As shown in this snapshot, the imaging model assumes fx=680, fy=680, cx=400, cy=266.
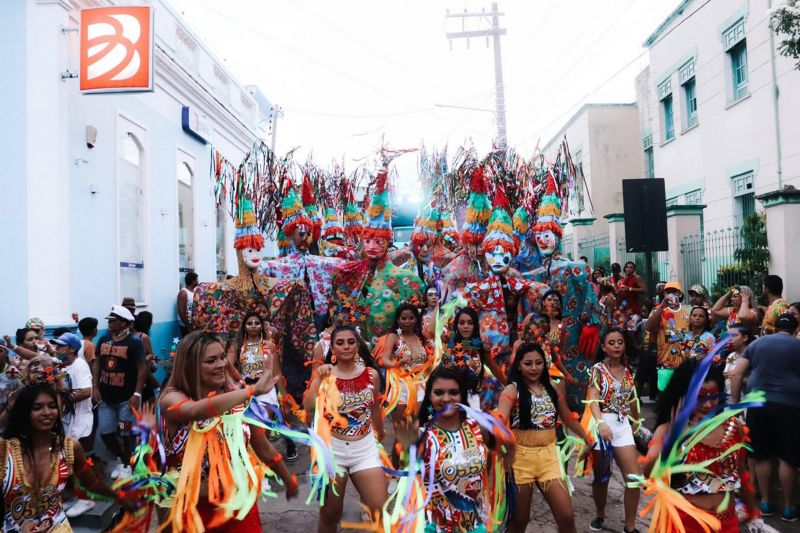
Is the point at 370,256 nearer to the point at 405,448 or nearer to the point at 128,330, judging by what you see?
the point at 128,330

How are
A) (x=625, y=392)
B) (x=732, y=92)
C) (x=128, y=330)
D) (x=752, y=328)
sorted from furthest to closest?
(x=732, y=92), (x=752, y=328), (x=128, y=330), (x=625, y=392)

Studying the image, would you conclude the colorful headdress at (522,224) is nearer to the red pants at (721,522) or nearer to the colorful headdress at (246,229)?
the colorful headdress at (246,229)

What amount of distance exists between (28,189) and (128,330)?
8.51ft

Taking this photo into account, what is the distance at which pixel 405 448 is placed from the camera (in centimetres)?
366

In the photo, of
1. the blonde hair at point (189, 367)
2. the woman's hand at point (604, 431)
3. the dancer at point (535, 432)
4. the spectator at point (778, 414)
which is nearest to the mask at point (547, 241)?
the spectator at point (778, 414)

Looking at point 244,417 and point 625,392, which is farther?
point 625,392

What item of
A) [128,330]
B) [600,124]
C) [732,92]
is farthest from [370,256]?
[600,124]

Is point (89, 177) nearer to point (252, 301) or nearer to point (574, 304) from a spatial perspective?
point (252, 301)

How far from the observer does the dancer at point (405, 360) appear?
558 centimetres

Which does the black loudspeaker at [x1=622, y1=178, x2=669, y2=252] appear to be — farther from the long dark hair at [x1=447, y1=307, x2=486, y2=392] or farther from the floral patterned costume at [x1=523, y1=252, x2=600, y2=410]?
the long dark hair at [x1=447, y1=307, x2=486, y2=392]

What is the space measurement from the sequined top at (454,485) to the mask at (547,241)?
4.36 metres

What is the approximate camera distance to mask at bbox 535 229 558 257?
7.69 metres

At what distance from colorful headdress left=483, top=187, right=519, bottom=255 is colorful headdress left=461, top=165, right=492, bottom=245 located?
0.13 m

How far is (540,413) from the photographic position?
4273mm
